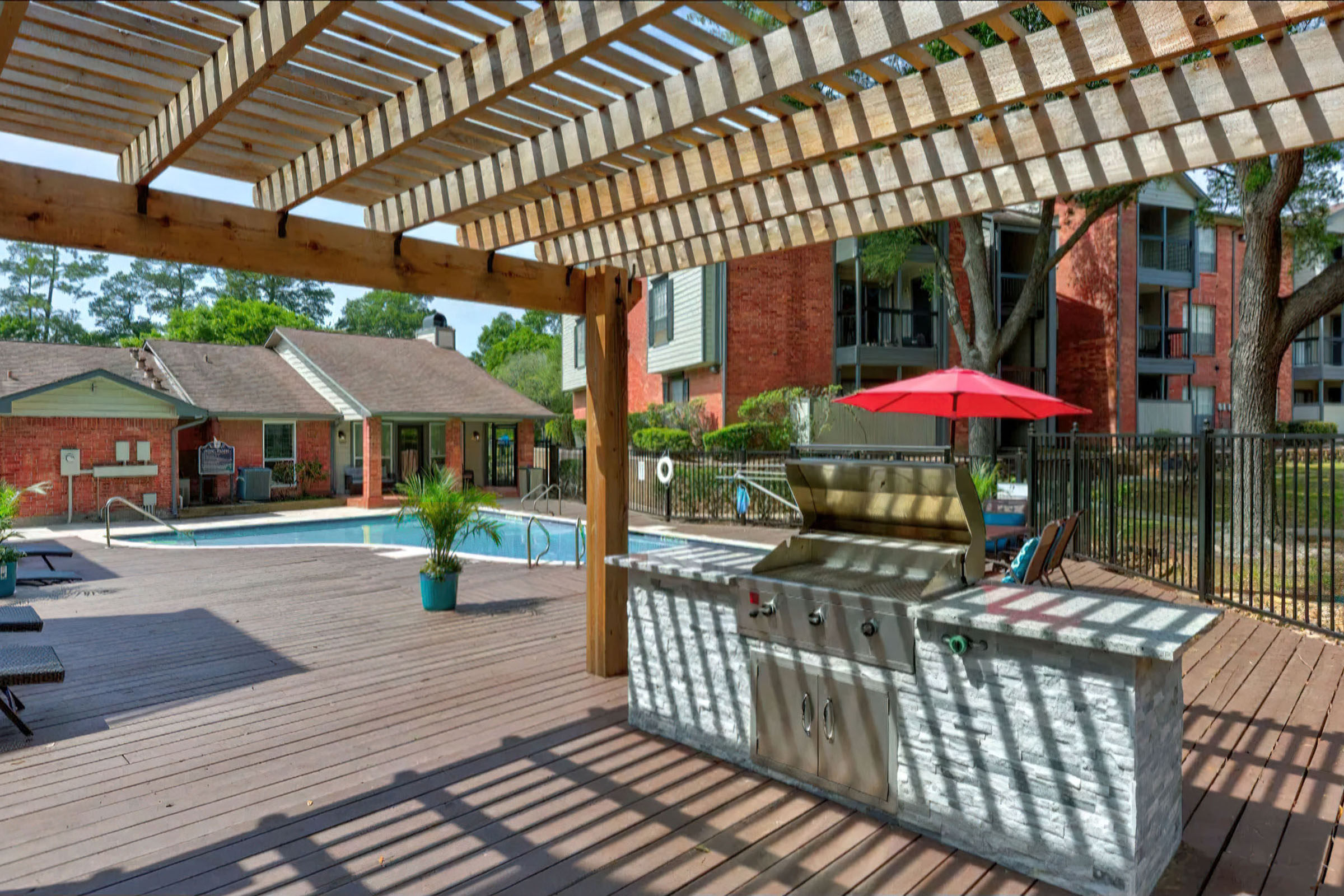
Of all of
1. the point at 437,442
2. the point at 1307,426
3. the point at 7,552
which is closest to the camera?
the point at 7,552

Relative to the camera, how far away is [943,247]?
17.5 m

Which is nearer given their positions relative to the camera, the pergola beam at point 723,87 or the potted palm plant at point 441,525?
the pergola beam at point 723,87

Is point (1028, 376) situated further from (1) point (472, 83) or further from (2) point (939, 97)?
(1) point (472, 83)

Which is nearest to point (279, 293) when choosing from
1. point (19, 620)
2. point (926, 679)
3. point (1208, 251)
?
point (1208, 251)

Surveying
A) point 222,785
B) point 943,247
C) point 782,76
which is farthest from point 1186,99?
point 943,247

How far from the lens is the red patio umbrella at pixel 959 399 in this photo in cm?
769

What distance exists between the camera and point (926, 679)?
3.27 m

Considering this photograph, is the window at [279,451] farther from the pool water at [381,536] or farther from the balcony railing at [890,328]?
the balcony railing at [890,328]

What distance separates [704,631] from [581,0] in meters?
2.93

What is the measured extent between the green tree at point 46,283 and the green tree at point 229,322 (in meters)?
5.80

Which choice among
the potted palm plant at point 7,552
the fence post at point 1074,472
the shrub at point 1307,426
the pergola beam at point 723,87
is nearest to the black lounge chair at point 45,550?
the potted palm plant at point 7,552

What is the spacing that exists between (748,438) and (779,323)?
3544 mm

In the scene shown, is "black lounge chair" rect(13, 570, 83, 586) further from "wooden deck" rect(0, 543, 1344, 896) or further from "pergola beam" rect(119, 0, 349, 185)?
"pergola beam" rect(119, 0, 349, 185)

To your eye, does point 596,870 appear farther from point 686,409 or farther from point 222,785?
point 686,409
